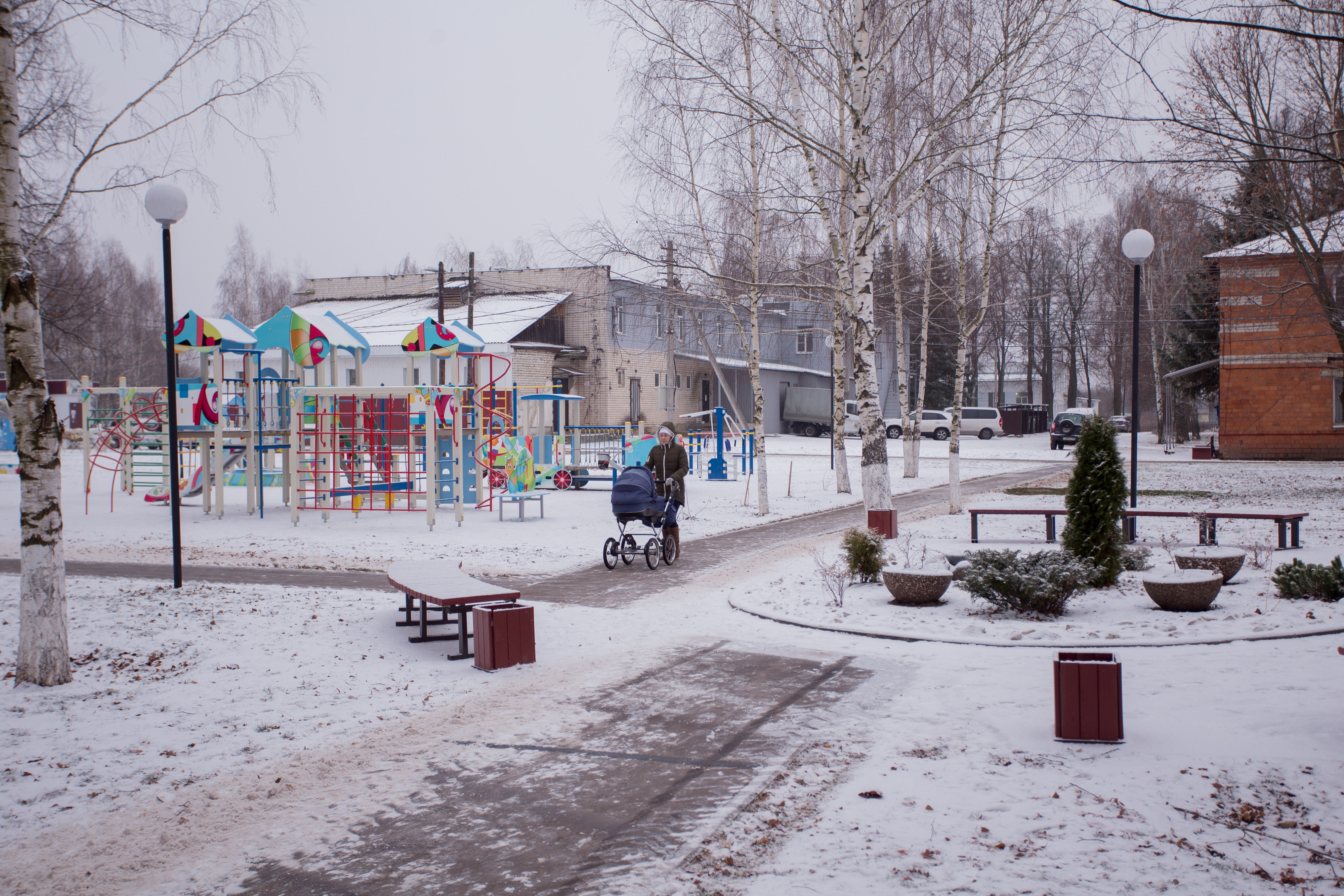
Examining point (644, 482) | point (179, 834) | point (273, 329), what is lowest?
point (179, 834)

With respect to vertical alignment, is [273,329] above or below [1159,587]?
above

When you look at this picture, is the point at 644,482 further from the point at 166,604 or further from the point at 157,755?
the point at 157,755

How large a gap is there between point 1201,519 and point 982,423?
40457mm

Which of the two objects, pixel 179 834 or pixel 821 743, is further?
pixel 821 743

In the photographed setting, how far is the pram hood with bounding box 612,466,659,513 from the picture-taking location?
38.6 ft

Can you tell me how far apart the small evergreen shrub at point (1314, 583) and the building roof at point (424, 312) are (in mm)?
35053

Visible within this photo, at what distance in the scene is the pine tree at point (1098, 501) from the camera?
9.52 meters

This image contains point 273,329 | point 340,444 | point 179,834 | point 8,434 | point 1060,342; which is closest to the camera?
point 179,834

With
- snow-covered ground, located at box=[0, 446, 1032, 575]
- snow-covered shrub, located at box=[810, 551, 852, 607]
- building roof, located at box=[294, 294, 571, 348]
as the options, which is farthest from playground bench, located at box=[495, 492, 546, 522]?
building roof, located at box=[294, 294, 571, 348]

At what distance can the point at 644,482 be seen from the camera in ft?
38.8

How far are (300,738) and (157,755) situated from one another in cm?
74

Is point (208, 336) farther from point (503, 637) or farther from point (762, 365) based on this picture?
point (762, 365)

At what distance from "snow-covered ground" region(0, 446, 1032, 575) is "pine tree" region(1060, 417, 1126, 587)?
5849 millimetres

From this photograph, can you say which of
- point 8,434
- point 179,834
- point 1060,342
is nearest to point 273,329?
point 179,834
